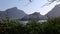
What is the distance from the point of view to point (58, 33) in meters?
4.21

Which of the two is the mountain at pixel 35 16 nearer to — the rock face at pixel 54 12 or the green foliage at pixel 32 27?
the rock face at pixel 54 12

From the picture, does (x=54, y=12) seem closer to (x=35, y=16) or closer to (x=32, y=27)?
(x=35, y=16)

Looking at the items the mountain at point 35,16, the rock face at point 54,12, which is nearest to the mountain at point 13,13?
the mountain at point 35,16

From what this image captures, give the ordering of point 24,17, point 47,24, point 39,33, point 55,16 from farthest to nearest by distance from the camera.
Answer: point 24,17 < point 55,16 < point 47,24 < point 39,33

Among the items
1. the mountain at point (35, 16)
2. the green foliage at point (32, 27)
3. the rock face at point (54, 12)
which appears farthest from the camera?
the mountain at point (35, 16)

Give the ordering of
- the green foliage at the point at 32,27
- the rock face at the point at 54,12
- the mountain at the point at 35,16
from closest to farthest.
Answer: the green foliage at the point at 32,27 → the rock face at the point at 54,12 → the mountain at the point at 35,16

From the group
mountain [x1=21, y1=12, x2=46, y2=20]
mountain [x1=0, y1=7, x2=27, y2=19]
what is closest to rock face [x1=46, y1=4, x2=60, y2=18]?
mountain [x1=21, y1=12, x2=46, y2=20]

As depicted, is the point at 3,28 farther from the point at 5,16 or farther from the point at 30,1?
the point at 30,1

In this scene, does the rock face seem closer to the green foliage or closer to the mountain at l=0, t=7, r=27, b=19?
the green foliage

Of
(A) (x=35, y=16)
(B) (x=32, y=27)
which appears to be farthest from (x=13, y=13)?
(B) (x=32, y=27)

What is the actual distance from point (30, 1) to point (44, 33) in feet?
4.92

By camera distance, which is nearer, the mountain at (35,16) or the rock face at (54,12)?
the rock face at (54,12)

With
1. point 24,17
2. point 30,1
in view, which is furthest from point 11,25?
point 30,1

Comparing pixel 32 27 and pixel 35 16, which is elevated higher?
pixel 35 16
